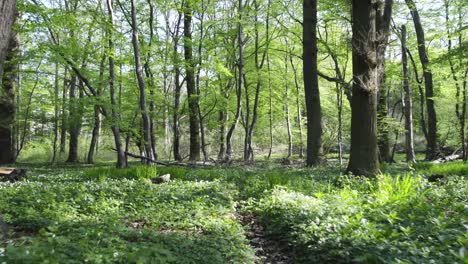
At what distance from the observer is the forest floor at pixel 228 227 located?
292 centimetres

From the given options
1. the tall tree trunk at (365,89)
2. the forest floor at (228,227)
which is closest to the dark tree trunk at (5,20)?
the forest floor at (228,227)

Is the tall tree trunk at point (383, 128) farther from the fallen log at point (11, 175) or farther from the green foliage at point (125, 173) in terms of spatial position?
the fallen log at point (11, 175)

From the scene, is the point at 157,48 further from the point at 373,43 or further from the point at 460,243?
the point at 460,243

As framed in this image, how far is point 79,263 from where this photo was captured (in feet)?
8.50

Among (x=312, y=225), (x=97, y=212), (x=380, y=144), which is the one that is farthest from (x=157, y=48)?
(x=312, y=225)

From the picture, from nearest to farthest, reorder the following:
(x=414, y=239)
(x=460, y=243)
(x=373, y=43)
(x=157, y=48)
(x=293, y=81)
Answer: (x=460, y=243), (x=414, y=239), (x=373, y=43), (x=157, y=48), (x=293, y=81)

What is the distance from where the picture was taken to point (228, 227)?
451cm

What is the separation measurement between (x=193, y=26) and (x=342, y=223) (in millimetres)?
19999

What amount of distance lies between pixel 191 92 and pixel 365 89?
13.2 m

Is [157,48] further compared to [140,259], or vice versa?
[157,48]

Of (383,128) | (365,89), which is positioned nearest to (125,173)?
(365,89)

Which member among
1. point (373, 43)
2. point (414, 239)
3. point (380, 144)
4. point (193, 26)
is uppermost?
point (193, 26)

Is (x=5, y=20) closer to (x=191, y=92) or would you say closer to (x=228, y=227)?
(x=228, y=227)

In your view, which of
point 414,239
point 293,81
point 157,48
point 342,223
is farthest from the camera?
point 293,81
